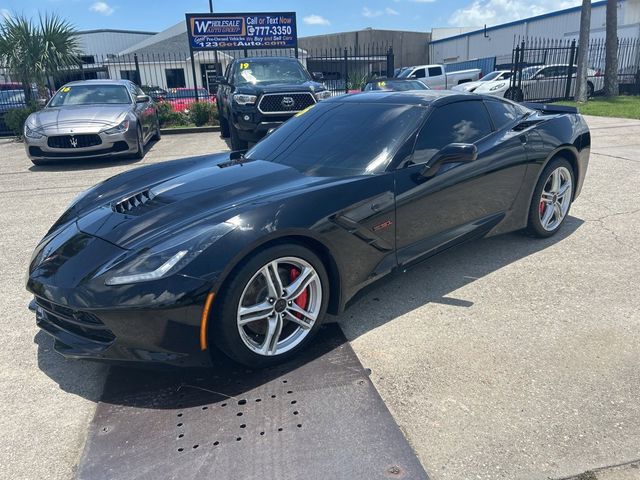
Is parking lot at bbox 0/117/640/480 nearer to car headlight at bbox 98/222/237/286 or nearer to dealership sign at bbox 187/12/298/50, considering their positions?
car headlight at bbox 98/222/237/286

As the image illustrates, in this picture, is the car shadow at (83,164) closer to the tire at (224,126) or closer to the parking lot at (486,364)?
the tire at (224,126)

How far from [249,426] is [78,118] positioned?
25.0 ft

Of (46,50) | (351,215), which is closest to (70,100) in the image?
(46,50)

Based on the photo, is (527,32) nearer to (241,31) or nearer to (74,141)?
(241,31)

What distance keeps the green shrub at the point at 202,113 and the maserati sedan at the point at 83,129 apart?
4.32 metres

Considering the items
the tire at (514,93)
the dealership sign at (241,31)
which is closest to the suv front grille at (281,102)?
the dealership sign at (241,31)

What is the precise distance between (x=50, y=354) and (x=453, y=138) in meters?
3.04

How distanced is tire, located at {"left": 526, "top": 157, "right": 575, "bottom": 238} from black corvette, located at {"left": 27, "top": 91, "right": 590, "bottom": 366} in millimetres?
30

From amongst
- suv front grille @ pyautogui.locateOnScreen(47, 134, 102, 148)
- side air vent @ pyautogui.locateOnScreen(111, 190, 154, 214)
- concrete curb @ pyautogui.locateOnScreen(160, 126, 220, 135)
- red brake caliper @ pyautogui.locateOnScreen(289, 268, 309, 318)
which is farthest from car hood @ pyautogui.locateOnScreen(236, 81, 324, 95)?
red brake caliper @ pyautogui.locateOnScreen(289, 268, 309, 318)

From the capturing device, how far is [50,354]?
114 inches

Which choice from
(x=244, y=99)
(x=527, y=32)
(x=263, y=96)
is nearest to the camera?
(x=263, y=96)

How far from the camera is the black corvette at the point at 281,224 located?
2346 millimetres

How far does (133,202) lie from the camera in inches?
121

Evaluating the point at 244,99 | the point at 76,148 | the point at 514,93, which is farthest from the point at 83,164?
the point at 514,93
